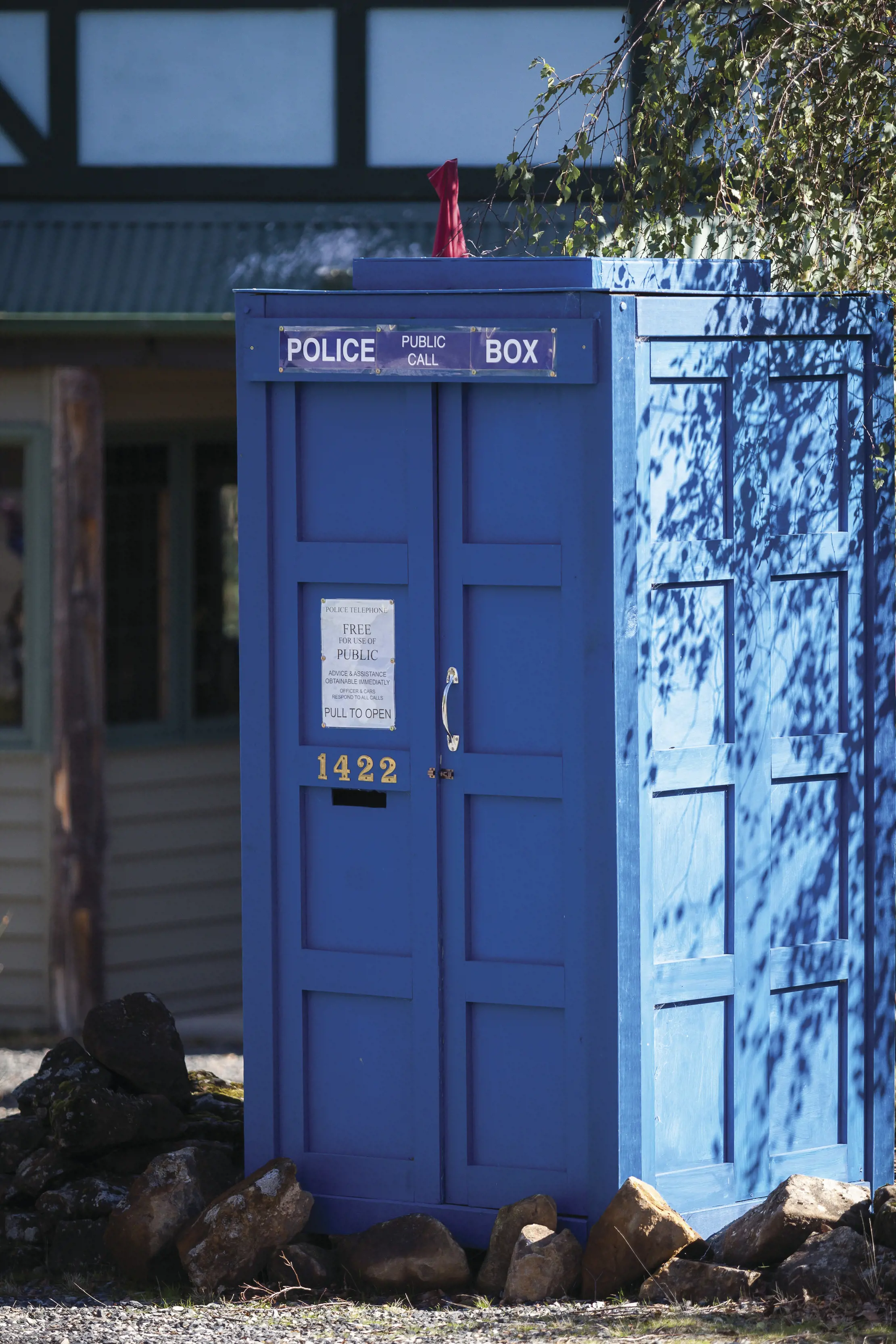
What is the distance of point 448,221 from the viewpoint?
5910mm

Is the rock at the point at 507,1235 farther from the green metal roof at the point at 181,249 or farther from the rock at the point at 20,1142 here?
the green metal roof at the point at 181,249

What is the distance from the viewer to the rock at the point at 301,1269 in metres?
5.53

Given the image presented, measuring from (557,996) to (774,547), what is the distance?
4.70ft

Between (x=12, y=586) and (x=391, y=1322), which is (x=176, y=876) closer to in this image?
(x=12, y=586)

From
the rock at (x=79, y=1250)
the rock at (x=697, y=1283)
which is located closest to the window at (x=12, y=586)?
the rock at (x=79, y=1250)

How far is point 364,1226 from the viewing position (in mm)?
5719

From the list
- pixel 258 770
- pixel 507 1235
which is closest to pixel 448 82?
pixel 258 770

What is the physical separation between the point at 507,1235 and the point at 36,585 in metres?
5.06

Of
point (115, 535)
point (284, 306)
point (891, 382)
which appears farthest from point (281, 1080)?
point (115, 535)

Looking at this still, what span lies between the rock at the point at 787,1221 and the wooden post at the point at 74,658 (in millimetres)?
4791

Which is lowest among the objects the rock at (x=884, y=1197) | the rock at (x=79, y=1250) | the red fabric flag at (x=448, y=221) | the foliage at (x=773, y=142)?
the rock at (x=79, y=1250)

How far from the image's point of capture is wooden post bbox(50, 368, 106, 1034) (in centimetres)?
943

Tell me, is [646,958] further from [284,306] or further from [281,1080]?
[284,306]

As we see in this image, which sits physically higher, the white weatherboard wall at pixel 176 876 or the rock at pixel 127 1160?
the white weatherboard wall at pixel 176 876
